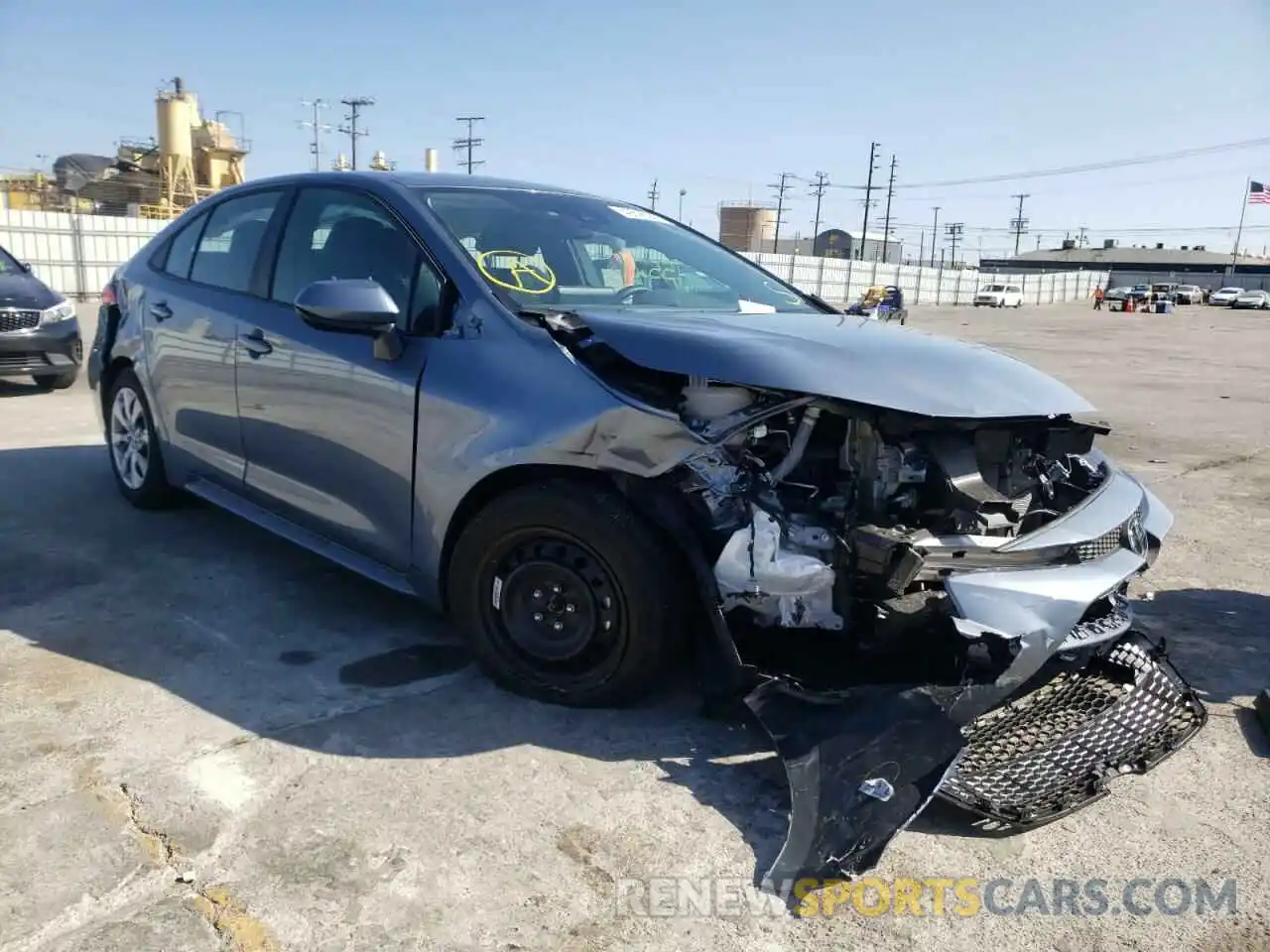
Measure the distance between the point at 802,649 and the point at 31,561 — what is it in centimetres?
355

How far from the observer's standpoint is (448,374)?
3.18 metres

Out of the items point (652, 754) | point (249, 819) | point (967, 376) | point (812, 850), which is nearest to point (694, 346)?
point (967, 376)

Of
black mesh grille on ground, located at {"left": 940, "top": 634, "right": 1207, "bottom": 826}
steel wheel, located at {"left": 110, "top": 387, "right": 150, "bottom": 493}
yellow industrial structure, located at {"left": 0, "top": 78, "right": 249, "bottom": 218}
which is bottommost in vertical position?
black mesh grille on ground, located at {"left": 940, "top": 634, "right": 1207, "bottom": 826}

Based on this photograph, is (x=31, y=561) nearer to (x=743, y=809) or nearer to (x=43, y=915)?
(x=43, y=915)

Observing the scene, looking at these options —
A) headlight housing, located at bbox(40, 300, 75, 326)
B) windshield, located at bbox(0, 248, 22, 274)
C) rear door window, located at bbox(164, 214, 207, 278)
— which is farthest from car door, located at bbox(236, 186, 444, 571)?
windshield, located at bbox(0, 248, 22, 274)

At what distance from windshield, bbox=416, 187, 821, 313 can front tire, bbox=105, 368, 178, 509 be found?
2.26 meters

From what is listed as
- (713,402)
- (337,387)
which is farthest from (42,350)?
(713,402)

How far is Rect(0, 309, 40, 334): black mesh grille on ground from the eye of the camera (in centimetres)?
872

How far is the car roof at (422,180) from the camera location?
3793 millimetres

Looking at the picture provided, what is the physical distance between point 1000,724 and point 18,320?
912 cm

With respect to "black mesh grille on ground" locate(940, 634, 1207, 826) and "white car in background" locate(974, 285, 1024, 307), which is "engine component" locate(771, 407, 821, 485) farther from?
"white car in background" locate(974, 285, 1024, 307)

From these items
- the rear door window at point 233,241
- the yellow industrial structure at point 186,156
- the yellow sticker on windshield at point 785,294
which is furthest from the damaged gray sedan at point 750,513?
the yellow industrial structure at point 186,156

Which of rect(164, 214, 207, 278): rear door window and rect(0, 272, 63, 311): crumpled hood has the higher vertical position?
rect(164, 214, 207, 278): rear door window

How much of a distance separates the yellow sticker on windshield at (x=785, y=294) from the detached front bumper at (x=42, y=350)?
7531 millimetres
